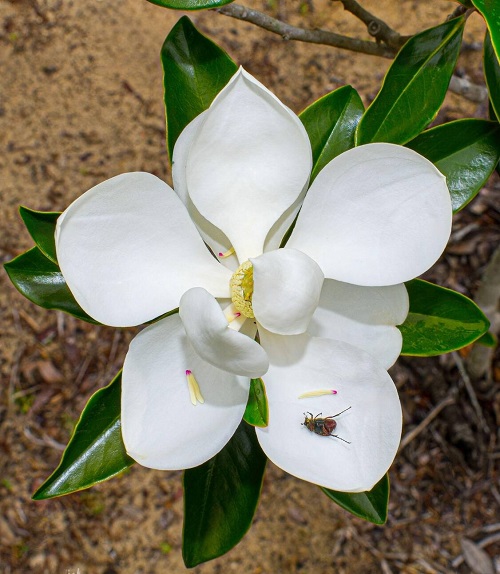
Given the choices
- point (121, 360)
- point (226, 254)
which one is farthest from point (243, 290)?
point (121, 360)

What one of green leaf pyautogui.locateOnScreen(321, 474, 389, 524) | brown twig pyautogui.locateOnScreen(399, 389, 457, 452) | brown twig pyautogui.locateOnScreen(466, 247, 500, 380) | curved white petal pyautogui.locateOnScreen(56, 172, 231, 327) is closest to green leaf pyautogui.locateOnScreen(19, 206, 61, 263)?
curved white petal pyautogui.locateOnScreen(56, 172, 231, 327)

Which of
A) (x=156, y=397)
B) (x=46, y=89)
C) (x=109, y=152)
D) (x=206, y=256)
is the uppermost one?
(x=206, y=256)

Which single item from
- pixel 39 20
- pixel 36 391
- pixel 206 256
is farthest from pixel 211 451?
pixel 39 20

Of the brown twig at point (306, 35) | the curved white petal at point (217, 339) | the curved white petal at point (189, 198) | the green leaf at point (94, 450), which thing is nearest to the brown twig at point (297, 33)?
the brown twig at point (306, 35)

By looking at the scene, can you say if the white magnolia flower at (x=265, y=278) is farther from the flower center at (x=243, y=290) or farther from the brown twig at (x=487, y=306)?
the brown twig at (x=487, y=306)

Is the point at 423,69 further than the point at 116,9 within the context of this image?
No

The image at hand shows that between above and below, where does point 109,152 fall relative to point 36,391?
above

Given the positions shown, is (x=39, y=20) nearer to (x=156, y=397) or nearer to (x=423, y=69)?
(x=423, y=69)
